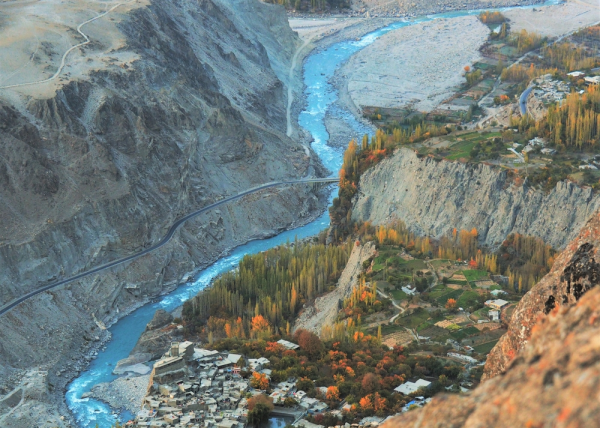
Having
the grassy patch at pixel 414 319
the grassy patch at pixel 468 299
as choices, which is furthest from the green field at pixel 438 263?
the grassy patch at pixel 414 319

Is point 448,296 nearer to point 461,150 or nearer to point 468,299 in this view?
point 468,299

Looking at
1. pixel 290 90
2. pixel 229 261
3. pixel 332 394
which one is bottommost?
pixel 229 261

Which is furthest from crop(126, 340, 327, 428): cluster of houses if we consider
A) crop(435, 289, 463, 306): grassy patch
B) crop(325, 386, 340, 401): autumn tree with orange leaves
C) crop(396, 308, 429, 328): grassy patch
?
crop(435, 289, 463, 306): grassy patch

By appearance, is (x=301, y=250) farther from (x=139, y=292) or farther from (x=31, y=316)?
(x=31, y=316)

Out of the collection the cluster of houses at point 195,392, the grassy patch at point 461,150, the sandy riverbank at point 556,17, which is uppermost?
the sandy riverbank at point 556,17

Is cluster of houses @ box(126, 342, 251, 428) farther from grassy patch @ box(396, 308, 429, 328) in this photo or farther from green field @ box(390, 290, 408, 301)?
green field @ box(390, 290, 408, 301)

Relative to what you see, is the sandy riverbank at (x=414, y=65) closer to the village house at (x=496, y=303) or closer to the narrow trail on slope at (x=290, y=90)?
the narrow trail on slope at (x=290, y=90)

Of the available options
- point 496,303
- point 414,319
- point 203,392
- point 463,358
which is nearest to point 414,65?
point 496,303
